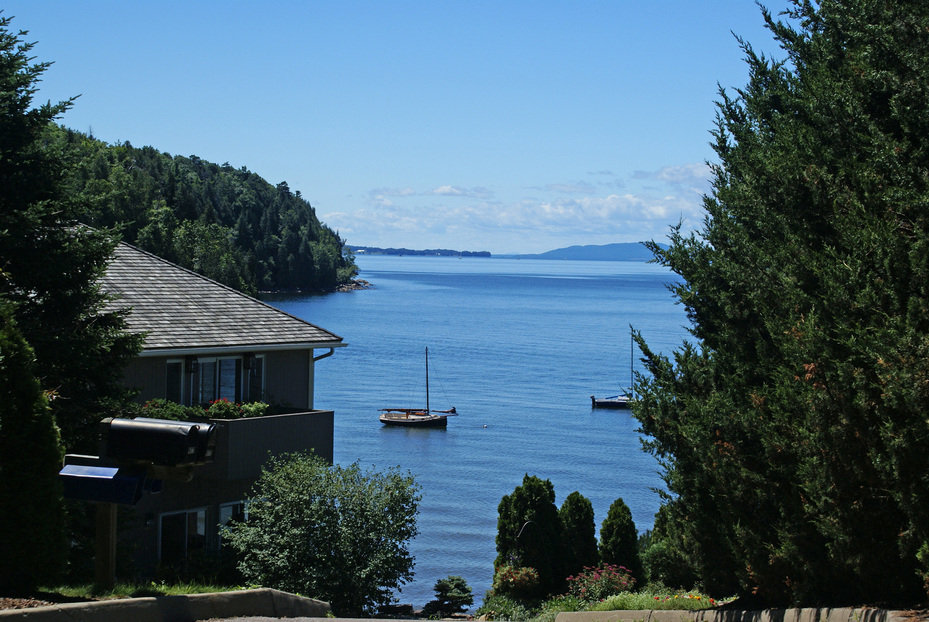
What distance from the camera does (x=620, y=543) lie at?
2875 centimetres

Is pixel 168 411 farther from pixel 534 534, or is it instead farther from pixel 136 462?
pixel 534 534

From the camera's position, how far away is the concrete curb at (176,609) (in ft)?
23.8

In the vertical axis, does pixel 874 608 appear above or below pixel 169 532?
above

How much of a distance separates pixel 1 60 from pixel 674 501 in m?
12.8

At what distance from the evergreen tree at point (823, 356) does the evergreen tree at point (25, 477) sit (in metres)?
7.17

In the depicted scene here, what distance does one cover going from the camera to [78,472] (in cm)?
877

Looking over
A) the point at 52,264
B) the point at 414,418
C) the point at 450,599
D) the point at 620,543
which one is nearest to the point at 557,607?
the point at 620,543

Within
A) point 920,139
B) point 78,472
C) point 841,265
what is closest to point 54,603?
point 78,472

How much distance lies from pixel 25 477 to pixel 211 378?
13.2 m

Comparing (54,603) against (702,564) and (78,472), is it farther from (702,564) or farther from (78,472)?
(702,564)

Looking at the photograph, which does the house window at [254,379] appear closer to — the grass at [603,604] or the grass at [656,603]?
the grass at [603,604]

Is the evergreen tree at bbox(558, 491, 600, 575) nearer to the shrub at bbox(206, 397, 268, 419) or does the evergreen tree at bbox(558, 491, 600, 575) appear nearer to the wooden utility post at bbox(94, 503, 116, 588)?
the shrub at bbox(206, 397, 268, 419)

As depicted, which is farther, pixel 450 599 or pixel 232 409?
pixel 450 599

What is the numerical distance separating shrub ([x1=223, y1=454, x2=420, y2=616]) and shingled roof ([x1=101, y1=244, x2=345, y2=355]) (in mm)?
3683
